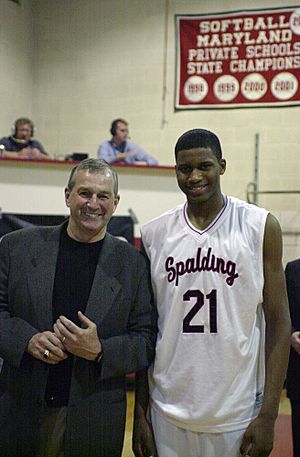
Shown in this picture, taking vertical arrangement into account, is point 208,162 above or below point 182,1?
below

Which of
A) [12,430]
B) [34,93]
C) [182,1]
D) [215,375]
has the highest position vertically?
[182,1]

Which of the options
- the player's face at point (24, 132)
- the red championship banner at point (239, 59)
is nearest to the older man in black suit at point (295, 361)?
the player's face at point (24, 132)

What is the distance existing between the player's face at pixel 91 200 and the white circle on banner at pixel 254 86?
6.57 m

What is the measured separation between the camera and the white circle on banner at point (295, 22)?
8.27 m

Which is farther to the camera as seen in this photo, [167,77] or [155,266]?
[167,77]

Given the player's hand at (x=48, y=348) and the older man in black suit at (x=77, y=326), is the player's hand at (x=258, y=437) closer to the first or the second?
the older man in black suit at (x=77, y=326)

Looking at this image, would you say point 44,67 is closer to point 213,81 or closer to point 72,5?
point 72,5

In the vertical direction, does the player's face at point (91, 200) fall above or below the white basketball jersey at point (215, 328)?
above

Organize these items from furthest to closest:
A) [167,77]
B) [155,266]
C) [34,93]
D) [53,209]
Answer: [34,93] < [167,77] < [53,209] < [155,266]

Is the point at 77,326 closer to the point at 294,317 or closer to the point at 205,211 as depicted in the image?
the point at 205,211

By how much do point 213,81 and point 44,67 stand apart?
8.32ft

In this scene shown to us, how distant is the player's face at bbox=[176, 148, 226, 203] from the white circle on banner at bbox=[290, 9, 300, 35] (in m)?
6.72

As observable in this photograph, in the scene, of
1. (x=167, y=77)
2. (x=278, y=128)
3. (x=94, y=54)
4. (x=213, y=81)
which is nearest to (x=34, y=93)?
(x=94, y=54)

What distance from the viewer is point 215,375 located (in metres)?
2.13
